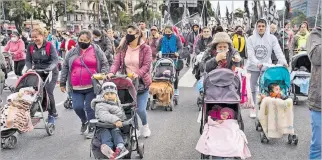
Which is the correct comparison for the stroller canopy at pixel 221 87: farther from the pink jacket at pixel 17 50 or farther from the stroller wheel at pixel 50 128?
the pink jacket at pixel 17 50

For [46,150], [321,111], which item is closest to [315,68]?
[321,111]

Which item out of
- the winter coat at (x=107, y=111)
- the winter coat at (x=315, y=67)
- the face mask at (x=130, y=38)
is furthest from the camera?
the face mask at (x=130, y=38)

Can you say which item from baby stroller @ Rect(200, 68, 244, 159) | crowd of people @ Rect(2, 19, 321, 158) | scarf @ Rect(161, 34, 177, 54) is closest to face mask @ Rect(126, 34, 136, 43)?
crowd of people @ Rect(2, 19, 321, 158)

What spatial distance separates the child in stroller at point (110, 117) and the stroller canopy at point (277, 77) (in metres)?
2.53

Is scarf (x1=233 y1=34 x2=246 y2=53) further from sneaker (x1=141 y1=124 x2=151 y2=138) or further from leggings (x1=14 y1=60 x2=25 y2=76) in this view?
leggings (x1=14 y1=60 x2=25 y2=76)

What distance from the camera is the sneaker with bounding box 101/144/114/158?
531 centimetres

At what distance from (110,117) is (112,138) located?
0.27 metres

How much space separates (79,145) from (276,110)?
3.07m

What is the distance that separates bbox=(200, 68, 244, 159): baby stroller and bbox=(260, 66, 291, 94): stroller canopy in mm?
1445

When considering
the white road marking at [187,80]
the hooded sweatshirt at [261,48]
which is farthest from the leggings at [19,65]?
the hooded sweatshirt at [261,48]

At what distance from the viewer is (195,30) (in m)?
15.4

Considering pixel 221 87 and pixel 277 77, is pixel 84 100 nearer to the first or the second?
pixel 221 87

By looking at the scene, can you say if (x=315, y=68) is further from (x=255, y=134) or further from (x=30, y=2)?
(x=30, y=2)

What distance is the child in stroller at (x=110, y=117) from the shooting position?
533 cm
